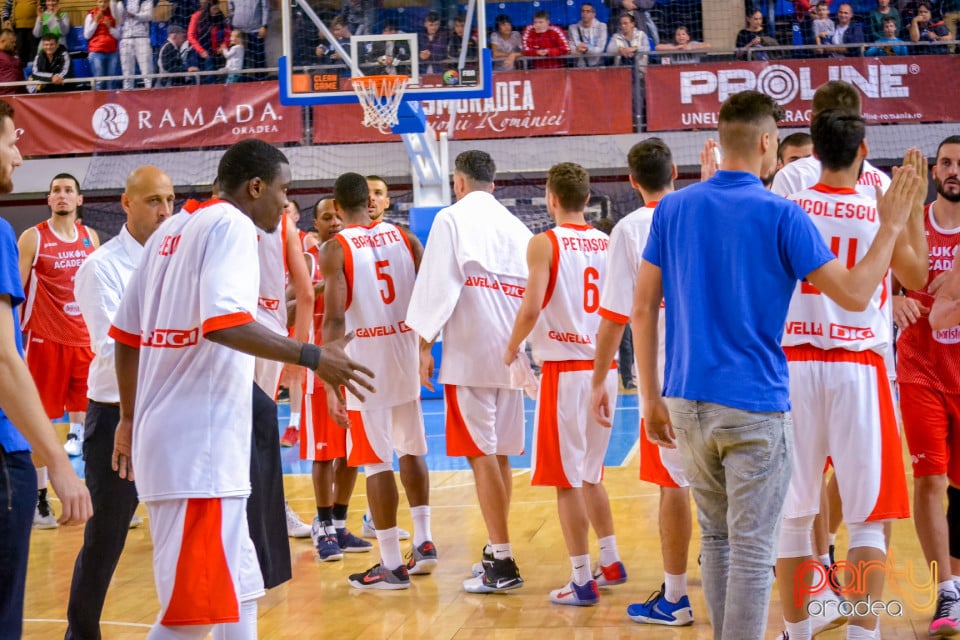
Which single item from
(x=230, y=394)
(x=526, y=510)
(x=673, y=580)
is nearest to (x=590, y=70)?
(x=526, y=510)

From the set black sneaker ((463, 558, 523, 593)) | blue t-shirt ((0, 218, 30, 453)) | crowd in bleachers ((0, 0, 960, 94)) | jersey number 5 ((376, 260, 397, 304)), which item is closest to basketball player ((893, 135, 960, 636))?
black sneaker ((463, 558, 523, 593))

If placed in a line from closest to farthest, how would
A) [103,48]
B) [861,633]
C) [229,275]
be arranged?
[229,275], [861,633], [103,48]

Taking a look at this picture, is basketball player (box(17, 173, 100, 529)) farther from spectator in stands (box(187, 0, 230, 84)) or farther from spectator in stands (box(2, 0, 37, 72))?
spectator in stands (box(2, 0, 37, 72))

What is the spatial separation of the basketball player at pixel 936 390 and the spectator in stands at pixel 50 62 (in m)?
15.4

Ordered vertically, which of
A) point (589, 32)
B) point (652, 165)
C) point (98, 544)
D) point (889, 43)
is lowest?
point (98, 544)

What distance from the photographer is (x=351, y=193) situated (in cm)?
607

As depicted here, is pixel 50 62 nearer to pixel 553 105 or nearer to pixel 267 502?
pixel 553 105

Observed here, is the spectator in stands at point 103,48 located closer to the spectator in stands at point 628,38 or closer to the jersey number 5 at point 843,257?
the spectator in stands at point 628,38

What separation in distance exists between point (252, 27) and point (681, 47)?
675 centimetres

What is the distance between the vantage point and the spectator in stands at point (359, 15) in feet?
36.9

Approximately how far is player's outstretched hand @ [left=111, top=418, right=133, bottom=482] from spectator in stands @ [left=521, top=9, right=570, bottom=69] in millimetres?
13652

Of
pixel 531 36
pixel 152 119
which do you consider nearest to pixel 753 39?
pixel 531 36

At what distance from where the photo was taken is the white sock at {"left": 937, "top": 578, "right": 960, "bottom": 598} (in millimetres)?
4572

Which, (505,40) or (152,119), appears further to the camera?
(505,40)
